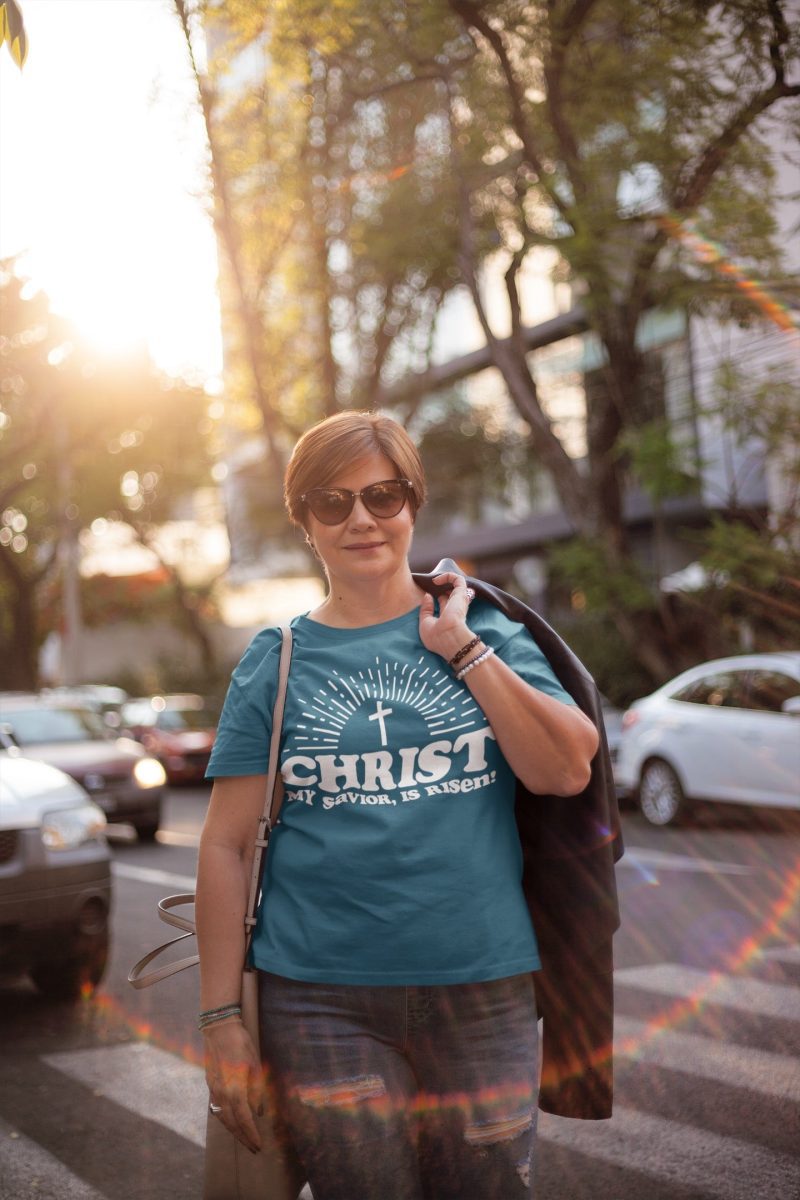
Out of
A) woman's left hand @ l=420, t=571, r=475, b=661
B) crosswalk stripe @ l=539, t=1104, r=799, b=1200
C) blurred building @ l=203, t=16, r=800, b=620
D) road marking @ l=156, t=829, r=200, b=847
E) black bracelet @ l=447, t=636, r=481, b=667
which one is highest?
blurred building @ l=203, t=16, r=800, b=620

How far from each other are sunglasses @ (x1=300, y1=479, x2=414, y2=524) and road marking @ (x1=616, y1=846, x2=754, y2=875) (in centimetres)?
782

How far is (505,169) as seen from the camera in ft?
59.6

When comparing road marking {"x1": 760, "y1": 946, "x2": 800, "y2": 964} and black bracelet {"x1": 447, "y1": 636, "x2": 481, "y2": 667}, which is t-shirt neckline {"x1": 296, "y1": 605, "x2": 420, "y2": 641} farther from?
road marking {"x1": 760, "y1": 946, "x2": 800, "y2": 964}

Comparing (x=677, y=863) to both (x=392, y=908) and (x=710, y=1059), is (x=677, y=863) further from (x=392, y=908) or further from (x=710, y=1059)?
(x=392, y=908)

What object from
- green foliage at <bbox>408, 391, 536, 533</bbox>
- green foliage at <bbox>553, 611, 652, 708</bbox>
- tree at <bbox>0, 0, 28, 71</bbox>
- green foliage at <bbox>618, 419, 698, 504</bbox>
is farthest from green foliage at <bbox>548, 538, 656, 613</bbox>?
tree at <bbox>0, 0, 28, 71</bbox>

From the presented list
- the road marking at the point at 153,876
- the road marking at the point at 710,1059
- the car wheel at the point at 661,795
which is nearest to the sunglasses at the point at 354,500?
the road marking at the point at 710,1059

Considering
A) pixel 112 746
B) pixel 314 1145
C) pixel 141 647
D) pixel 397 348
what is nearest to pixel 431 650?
pixel 314 1145

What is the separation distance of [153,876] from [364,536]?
31.5 ft

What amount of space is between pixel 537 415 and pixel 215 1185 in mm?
15078

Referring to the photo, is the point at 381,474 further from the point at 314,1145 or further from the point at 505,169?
the point at 505,169

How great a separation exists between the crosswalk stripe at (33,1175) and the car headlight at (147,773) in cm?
956

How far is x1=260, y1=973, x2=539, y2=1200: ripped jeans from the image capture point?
2.19 metres

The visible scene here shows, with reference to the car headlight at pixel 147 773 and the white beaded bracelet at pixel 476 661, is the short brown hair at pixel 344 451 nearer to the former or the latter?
the white beaded bracelet at pixel 476 661

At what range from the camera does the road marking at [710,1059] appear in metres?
5.00
